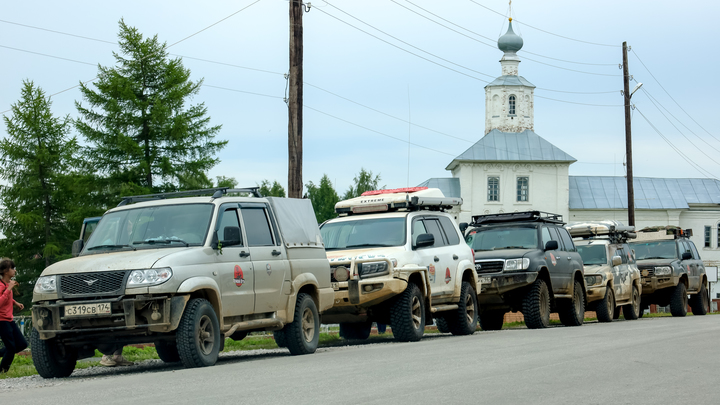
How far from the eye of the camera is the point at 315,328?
1255 cm

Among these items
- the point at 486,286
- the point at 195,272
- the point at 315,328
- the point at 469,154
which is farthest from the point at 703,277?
the point at 469,154

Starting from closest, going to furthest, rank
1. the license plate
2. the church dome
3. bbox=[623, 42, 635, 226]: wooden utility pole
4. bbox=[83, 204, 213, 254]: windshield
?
the license plate
bbox=[83, 204, 213, 254]: windshield
bbox=[623, 42, 635, 226]: wooden utility pole
the church dome

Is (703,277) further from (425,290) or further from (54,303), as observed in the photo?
(54,303)

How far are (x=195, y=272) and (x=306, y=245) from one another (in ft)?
9.19

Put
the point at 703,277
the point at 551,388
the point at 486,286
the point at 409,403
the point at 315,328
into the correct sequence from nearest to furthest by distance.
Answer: the point at 409,403
the point at 551,388
the point at 315,328
the point at 486,286
the point at 703,277

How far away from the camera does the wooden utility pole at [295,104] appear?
17453 mm

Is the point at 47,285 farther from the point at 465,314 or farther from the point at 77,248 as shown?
the point at 465,314

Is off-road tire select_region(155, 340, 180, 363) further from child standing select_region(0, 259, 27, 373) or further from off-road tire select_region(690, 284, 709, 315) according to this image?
off-road tire select_region(690, 284, 709, 315)

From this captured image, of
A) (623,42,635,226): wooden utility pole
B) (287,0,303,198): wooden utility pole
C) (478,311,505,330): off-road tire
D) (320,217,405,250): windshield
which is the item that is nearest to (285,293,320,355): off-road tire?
(320,217,405,250): windshield

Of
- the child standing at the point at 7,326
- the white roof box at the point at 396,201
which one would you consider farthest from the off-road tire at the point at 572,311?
the child standing at the point at 7,326

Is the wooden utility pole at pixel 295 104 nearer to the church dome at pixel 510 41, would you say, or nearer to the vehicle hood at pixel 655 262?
the vehicle hood at pixel 655 262

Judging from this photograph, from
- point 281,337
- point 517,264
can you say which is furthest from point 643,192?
point 281,337

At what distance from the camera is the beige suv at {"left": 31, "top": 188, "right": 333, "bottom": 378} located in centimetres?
977

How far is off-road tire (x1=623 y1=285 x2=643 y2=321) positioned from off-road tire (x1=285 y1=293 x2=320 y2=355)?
14070 millimetres
